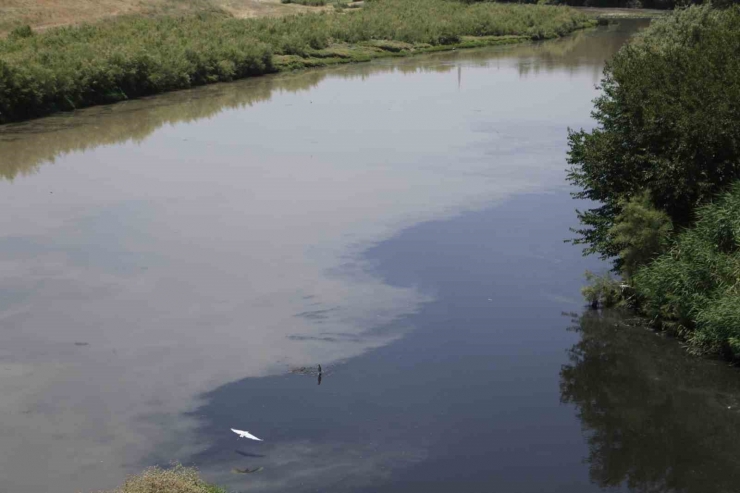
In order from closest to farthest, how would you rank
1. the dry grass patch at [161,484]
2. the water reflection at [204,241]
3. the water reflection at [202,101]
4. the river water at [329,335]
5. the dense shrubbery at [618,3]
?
the dry grass patch at [161,484], the river water at [329,335], the water reflection at [204,241], the water reflection at [202,101], the dense shrubbery at [618,3]

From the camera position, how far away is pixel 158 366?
1789 centimetres

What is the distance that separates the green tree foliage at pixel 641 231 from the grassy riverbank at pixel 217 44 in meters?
29.2

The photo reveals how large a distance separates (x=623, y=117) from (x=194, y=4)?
5485 centimetres

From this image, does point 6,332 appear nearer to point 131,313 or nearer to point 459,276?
point 131,313

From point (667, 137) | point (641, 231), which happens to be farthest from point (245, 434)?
point (667, 137)

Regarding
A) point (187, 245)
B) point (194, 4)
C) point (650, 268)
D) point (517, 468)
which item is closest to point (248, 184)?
point (187, 245)

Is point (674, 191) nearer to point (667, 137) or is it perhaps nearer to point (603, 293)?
point (667, 137)

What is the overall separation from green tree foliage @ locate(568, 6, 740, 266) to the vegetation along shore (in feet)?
0.08

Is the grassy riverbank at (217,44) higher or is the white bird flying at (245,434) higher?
the grassy riverbank at (217,44)

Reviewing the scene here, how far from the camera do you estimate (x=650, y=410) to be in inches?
645

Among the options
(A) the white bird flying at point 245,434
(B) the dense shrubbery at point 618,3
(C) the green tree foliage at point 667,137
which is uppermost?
(C) the green tree foliage at point 667,137

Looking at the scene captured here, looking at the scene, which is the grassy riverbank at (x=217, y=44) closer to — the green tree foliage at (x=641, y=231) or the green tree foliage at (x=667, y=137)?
the green tree foliage at (x=667, y=137)

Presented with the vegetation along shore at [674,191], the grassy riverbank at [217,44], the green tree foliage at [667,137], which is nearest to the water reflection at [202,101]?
the grassy riverbank at [217,44]

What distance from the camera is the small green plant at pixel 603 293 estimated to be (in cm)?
2050
